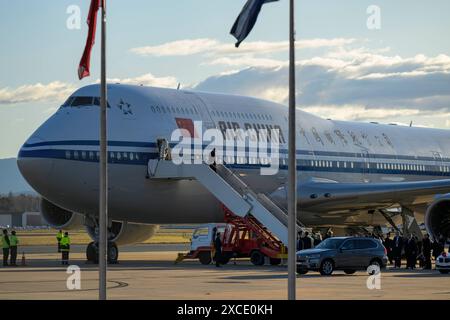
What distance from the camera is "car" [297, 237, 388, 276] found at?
35.6 m

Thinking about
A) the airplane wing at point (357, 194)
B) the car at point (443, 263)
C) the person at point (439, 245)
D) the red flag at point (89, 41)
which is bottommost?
the car at point (443, 263)

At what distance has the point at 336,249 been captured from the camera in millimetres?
36156

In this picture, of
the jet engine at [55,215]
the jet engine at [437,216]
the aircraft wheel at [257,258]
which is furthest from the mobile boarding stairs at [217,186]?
the jet engine at [55,215]

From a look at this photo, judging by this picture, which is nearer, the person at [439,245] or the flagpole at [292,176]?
the flagpole at [292,176]

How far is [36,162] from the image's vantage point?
38969mm

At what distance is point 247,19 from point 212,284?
922 cm

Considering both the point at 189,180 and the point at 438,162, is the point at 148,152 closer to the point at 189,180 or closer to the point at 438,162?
the point at 189,180

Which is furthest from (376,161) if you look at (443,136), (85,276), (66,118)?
(85,276)

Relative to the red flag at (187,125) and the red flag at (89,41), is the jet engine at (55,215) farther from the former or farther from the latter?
the red flag at (89,41)

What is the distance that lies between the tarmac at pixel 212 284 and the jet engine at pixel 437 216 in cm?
279

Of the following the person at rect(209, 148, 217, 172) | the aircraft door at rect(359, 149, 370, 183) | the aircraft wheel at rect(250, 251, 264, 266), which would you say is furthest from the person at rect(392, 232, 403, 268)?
the aircraft door at rect(359, 149, 370, 183)

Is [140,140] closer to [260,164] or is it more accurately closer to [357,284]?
[260,164]

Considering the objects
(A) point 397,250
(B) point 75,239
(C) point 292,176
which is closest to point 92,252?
(A) point 397,250

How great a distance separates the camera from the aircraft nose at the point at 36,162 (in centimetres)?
3894
